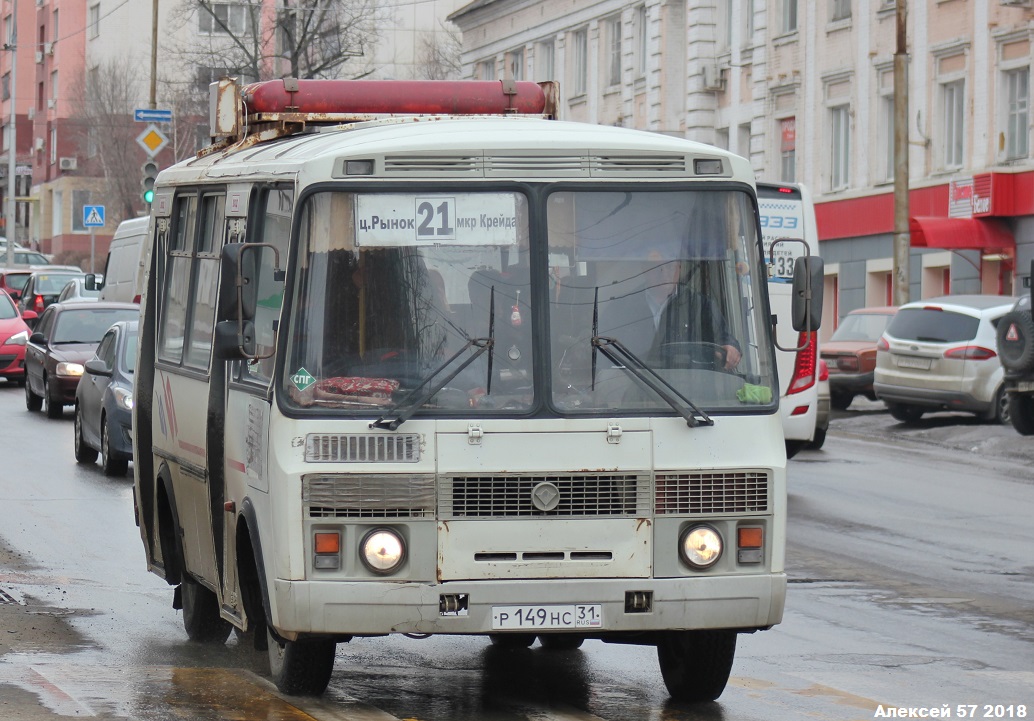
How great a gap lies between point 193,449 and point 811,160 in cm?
3466

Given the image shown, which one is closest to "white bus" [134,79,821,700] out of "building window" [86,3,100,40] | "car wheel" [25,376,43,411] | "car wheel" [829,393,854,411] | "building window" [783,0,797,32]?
"car wheel" [25,376,43,411]

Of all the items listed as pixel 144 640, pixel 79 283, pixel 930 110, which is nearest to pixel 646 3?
pixel 930 110

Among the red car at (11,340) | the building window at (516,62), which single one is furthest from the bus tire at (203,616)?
the building window at (516,62)

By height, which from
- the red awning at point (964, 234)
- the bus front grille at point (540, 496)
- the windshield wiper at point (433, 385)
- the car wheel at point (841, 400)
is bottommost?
Answer: the car wheel at point (841, 400)

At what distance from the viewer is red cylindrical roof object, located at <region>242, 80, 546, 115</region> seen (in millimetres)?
9984

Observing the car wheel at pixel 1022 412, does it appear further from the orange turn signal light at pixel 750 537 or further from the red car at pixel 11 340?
the orange turn signal light at pixel 750 537

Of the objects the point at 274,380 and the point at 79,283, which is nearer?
the point at 274,380

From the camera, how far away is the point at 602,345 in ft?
24.5

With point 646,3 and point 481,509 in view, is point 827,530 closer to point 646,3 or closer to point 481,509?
point 481,509

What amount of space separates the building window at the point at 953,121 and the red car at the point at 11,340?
17.8 m

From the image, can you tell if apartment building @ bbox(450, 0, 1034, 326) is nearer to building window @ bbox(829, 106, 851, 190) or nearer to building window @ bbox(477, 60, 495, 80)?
building window @ bbox(829, 106, 851, 190)

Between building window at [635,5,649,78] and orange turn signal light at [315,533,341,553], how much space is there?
141 ft

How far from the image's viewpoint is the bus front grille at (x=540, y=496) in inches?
286

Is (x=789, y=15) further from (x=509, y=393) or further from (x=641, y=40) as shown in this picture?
(x=509, y=393)
